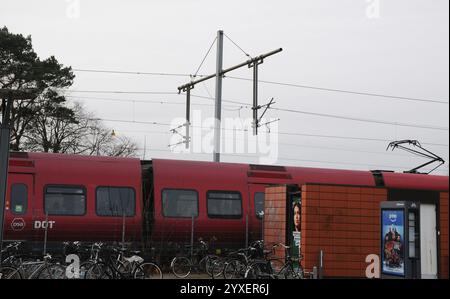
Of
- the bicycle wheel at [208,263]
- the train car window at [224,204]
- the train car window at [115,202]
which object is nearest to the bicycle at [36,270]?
the bicycle wheel at [208,263]

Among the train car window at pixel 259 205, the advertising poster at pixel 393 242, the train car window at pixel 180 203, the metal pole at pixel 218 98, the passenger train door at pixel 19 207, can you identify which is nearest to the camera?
the advertising poster at pixel 393 242

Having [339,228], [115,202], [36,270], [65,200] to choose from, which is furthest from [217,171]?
[36,270]

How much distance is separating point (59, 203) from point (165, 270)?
3.46 meters

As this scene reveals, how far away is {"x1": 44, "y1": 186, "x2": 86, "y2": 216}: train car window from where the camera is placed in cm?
1736

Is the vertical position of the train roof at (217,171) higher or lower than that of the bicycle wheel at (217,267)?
higher

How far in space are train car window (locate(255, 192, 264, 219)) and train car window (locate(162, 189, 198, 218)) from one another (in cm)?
191

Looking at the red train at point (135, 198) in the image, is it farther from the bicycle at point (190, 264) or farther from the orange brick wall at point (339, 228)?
the orange brick wall at point (339, 228)

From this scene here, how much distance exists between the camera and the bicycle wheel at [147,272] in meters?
12.9

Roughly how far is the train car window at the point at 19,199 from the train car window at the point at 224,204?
204 inches

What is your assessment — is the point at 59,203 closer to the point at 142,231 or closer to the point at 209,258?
the point at 142,231

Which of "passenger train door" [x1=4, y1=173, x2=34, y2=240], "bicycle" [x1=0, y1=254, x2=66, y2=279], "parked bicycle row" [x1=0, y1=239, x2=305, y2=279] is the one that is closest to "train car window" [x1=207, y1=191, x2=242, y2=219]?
"parked bicycle row" [x1=0, y1=239, x2=305, y2=279]

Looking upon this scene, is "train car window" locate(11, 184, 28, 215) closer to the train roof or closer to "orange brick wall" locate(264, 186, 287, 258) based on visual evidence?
the train roof
